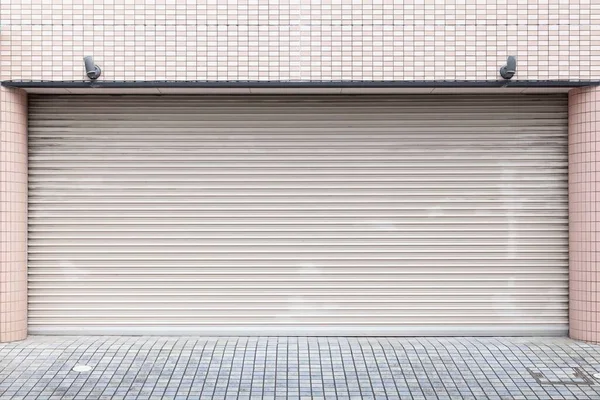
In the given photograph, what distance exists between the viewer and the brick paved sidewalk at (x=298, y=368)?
6.79 metres

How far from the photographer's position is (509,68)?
26.5ft

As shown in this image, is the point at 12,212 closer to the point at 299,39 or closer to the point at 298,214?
the point at 298,214

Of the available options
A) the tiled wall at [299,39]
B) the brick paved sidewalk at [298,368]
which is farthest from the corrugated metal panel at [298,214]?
the tiled wall at [299,39]

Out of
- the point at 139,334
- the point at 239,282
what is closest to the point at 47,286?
the point at 139,334

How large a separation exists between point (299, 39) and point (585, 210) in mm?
3928

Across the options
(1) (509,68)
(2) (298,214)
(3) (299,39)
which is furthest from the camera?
(2) (298,214)

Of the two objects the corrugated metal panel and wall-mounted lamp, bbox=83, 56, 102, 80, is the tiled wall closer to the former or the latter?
wall-mounted lamp, bbox=83, 56, 102, 80

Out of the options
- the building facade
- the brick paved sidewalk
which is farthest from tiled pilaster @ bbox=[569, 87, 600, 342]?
the brick paved sidewalk

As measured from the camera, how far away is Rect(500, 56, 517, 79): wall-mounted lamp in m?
8.06

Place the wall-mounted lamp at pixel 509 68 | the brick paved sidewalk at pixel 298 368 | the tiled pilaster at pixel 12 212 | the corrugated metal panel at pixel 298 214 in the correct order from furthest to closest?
the corrugated metal panel at pixel 298 214
the tiled pilaster at pixel 12 212
the wall-mounted lamp at pixel 509 68
the brick paved sidewalk at pixel 298 368

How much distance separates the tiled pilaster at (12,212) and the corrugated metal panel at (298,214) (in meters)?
0.22

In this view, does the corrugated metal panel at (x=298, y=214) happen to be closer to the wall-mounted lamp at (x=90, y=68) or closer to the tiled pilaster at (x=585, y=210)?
the tiled pilaster at (x=585, y=210)

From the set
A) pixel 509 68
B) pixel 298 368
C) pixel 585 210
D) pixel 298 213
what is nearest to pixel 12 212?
pixel 298 213

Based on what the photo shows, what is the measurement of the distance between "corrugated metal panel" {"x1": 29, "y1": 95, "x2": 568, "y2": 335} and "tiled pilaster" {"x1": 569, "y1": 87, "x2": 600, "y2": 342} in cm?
21
